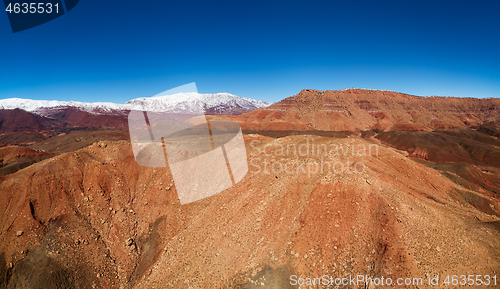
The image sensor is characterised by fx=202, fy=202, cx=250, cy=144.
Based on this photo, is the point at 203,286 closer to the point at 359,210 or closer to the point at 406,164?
the point at 359,210

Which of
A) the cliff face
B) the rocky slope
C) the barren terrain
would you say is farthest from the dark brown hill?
the rocky slope

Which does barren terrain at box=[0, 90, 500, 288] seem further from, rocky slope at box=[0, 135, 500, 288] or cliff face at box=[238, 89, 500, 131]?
cliff face at box=[238, 89, 500, 131]

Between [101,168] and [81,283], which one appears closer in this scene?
[81,283]

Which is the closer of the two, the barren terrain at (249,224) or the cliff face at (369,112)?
the barren terrain at (249,224)

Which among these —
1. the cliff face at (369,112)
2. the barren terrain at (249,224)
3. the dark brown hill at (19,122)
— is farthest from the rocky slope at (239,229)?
the dark brown hill at (19,122)

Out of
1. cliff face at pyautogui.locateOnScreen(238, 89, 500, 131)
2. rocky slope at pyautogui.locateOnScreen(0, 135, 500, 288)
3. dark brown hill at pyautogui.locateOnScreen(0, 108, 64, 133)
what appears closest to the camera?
rocky slope at pyautogui.locateOnScreen(0, 135, 500, 288)

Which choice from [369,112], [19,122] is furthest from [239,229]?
[19,122]

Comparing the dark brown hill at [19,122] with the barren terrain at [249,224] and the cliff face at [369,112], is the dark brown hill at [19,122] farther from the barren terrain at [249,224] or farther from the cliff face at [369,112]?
the barren terrain at [249,224]

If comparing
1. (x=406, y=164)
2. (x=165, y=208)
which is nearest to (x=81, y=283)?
(x=165, y=208)

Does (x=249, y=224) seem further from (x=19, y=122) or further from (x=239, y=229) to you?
(x=19, y=122)
